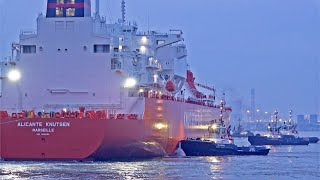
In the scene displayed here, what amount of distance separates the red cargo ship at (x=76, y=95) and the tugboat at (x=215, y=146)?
4.88 m

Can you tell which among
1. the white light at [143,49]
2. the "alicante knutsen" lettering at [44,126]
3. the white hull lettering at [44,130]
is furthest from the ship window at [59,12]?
the white light at [143,49]

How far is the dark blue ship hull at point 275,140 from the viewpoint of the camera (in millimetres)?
106000

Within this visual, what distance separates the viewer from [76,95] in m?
50.7

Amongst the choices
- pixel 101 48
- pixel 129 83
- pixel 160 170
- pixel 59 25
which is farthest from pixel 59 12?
pixel 160 170

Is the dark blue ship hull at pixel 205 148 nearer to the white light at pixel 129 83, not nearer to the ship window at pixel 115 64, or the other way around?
the white light at pixel 129 83

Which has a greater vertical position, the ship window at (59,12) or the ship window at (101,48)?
the ship window at (59,12)

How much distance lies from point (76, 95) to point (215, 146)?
1429 centimetres

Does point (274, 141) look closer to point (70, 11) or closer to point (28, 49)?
point (70, 11)

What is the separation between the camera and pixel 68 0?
51.5 m

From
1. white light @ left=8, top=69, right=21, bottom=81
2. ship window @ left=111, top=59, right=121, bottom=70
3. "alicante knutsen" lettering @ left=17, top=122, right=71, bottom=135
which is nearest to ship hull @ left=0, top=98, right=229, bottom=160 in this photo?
"alicante knutsen" lettering @ left=17, top=122, right=71, bottom=135

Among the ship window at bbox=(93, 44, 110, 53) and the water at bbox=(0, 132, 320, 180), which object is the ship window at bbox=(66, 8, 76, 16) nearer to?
the ship window at bbox=(93, 44, 110, 53)

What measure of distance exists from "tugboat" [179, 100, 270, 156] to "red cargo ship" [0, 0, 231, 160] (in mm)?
4879

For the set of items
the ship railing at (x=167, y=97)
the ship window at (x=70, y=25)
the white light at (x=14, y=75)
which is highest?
the ship window at (x=70, y=25)

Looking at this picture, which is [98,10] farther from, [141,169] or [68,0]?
[141,169]
